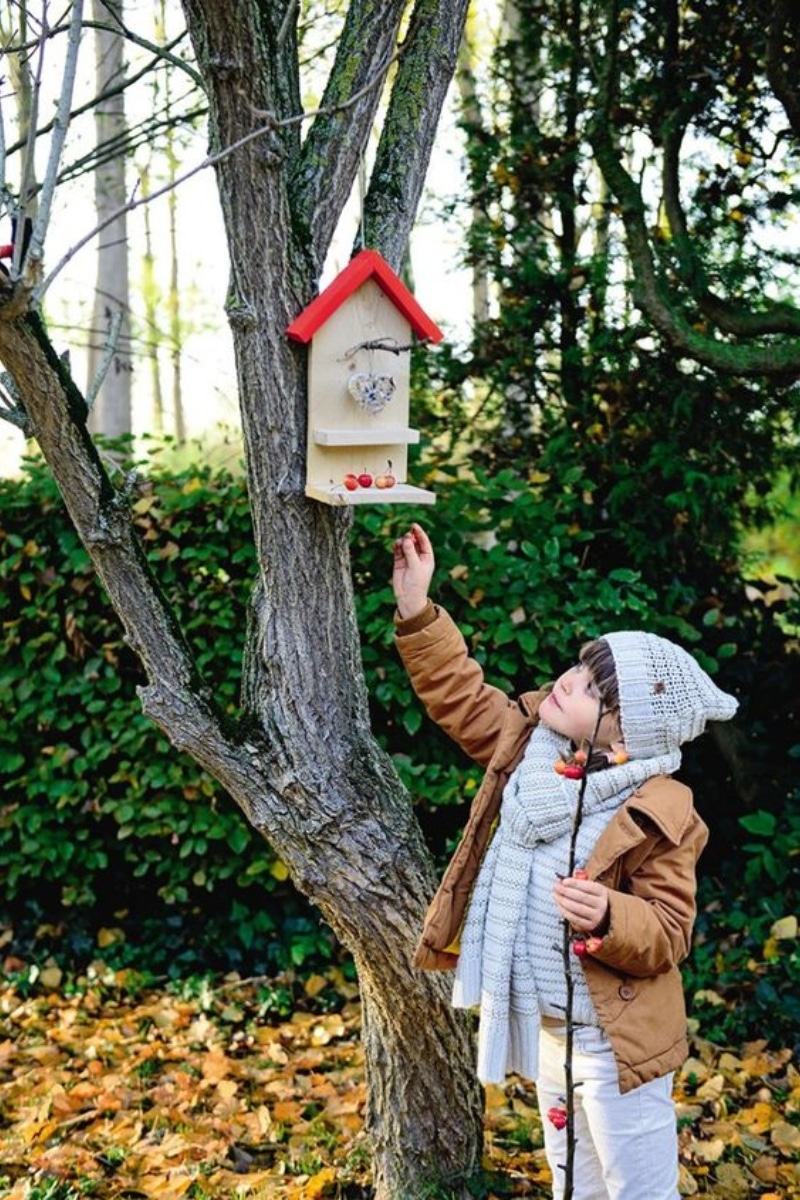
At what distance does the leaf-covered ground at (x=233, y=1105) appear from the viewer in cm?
316

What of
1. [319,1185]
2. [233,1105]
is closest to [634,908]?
[319,1185]

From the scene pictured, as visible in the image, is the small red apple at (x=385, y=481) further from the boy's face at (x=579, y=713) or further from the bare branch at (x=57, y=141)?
the bare branch at (x=57, y=141)

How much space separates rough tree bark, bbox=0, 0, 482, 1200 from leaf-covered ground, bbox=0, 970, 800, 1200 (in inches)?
18.8

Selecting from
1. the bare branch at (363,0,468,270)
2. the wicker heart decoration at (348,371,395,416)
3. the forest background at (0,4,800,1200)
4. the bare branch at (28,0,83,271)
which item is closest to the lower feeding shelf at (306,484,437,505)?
the wicker heart decoration at (348,371,395,416)

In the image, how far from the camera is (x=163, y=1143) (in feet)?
11.2

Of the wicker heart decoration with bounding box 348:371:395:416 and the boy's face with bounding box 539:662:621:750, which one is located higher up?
the wicker heart decoration with bounding box 348:371:395:416

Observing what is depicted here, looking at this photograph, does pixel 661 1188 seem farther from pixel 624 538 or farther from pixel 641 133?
pixel 641 133

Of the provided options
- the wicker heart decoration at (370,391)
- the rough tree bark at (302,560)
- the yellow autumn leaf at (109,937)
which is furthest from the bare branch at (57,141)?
the yellow autumn leaf at (109,937)

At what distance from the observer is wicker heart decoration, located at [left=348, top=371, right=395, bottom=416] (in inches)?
98.7

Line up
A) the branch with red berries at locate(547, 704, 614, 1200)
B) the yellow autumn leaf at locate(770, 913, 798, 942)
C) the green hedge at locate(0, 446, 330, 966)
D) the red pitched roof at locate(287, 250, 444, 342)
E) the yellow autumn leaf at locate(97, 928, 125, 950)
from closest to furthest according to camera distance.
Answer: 1. the branch with red berries at locate(547, 704, 614, 1200)
2. the red pitched roof at locate(287, 250, 444, 342)
3. the yellow autumn leaf at locate(770, 913, 798, 942)
4. the green hedge at locate(0, 446, 330, 966)
5. the yellow autumn leaf at locate(97, 928, 125, 950)

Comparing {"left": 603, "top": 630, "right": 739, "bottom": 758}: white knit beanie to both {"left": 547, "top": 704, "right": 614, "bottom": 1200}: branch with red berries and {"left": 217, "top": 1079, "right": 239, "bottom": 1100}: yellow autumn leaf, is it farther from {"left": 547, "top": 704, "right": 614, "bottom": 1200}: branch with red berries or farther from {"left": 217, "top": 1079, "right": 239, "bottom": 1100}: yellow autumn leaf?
{"left": 217, "top": 1079, "right": 239, "bottom": 1100}: yellow autumn leaf

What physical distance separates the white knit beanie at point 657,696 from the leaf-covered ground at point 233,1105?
1382 mm

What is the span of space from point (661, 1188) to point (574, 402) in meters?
3.03

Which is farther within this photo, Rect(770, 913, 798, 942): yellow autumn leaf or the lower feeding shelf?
Rect(770, 913, 798, 942): yellow autumn leaf
